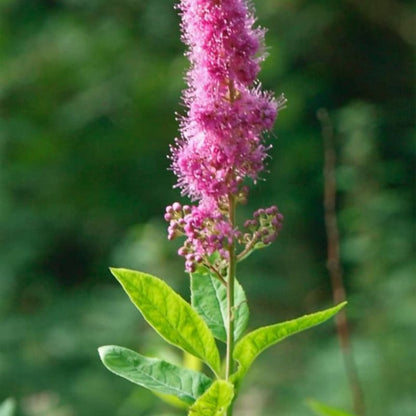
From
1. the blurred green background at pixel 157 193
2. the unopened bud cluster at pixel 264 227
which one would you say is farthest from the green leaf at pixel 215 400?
the blurred green background at pixel 157 193

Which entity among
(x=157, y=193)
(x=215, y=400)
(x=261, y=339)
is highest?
(x=157, y=193)

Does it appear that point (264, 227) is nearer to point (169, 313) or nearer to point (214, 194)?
point (214, 194)

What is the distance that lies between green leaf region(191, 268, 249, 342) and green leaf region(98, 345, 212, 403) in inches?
3.5

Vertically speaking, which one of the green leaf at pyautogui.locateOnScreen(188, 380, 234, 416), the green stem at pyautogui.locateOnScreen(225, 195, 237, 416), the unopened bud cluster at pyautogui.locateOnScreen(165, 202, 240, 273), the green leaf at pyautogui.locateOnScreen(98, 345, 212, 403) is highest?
the unopened bud cluster at pyautogui.locateOnScreen(165, 202, 240, 273)

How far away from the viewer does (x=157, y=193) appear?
9.44 m

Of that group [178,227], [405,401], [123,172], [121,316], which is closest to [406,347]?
[405,401]

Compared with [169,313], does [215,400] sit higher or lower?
lower

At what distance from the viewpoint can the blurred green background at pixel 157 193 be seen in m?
6.36

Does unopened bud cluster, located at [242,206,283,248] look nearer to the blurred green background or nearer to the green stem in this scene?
the green stem

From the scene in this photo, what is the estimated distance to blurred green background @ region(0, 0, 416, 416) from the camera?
636cm

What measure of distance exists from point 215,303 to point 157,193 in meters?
7.67

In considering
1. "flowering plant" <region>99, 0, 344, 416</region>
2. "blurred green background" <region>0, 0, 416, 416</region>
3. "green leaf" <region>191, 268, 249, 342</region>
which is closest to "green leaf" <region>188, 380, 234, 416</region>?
"flowering plant" <region>99, 0, 344, 416</region>

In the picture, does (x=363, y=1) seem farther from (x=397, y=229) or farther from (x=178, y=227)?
(x=178, y=227)

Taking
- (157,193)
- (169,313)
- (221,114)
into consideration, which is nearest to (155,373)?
(169,313)
